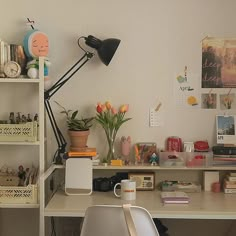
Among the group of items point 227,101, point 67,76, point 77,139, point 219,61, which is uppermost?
point 219,61

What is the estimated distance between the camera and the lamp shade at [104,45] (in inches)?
95.6

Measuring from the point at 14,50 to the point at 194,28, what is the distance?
3.95 ft

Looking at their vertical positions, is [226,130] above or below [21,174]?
above

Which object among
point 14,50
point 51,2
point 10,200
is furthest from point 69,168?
point 51,2

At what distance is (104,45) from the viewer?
8.01 feet

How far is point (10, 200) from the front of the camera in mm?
2279

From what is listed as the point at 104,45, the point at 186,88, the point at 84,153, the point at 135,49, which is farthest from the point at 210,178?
the point at 104,45

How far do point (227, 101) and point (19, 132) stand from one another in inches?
55.1

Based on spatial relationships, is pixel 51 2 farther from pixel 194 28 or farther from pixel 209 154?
pixel 209 154

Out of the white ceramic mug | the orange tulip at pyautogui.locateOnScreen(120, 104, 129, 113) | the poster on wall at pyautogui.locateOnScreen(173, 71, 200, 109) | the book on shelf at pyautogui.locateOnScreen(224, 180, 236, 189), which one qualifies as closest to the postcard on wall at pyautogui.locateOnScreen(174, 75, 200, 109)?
the poster on wall at pyautogui.locateOnScreen(173, 71, 200, 109)

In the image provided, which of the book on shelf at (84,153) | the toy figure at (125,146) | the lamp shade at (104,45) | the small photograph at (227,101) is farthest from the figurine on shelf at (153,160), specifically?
the lamp shade at (104,45)

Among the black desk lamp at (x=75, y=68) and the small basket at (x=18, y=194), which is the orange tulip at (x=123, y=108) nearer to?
the black desk lamp at (x=75, y=68)

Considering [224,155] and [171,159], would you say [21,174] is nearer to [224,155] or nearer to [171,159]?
[171,159]

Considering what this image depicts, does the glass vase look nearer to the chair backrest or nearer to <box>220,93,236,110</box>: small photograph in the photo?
the chair backrest
